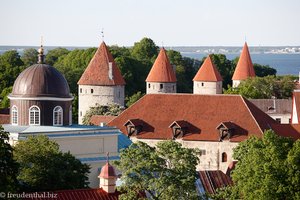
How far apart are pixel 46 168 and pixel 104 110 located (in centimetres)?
4191

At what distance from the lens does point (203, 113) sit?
74375 mm

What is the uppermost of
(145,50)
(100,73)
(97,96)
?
(145,50)

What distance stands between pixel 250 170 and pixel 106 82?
1789 inches

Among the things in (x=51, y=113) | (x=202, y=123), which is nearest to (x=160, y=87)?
(x=202, y=123)

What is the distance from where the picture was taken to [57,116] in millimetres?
59688

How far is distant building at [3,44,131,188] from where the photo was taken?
58875 millimetres

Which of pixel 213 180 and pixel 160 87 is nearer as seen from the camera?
pixel 213 180

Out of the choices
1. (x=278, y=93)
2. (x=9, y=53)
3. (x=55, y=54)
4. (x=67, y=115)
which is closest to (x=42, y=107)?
(x=67, y=115)

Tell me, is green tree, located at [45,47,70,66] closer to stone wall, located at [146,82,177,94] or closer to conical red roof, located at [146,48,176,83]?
conical red roof, located at [146,48,176,83]

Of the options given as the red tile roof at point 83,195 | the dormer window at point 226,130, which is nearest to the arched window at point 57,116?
the red tile roof at point 83,195

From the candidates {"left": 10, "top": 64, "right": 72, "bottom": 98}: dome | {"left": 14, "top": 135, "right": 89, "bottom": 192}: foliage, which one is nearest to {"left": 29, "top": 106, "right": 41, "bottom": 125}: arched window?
{"left": 10, "top": 64, "right": 72, "bottom": 98}: dome

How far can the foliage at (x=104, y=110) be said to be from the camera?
88719 mm

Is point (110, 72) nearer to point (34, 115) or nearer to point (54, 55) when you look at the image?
point (34, 115)

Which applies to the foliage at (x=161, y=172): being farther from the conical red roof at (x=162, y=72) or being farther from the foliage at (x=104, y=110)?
the conical red roof at (x=162, y=72)
